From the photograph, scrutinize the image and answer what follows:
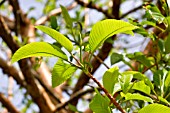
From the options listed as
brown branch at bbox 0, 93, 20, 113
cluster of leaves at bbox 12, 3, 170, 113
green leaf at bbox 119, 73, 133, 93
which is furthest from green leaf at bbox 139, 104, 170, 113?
brown branch at bbox 0, 93, 20, 113

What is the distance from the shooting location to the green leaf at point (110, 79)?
23.8 inches

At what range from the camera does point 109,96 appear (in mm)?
558

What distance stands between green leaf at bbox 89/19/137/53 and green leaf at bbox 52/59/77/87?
68 millimetres

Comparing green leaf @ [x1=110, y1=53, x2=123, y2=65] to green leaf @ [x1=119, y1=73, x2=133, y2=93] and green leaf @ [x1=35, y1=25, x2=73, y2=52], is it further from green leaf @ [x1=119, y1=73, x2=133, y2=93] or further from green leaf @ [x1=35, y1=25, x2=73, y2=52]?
green leaf @ [x1=35, y1=25, x2=73, y2=52]

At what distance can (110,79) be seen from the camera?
0.61 meters

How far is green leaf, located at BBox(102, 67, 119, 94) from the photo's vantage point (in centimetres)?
61

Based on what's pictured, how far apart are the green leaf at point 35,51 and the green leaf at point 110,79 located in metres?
0.12

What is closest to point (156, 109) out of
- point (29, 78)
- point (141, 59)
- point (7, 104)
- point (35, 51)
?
point (35, 51)

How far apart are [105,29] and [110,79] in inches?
5.0

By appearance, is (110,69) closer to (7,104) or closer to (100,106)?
(100,106)

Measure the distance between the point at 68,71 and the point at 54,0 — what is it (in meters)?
2.14

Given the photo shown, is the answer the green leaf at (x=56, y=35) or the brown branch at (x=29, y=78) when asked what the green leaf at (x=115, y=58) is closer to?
the green leaf at (x=56, y=35)

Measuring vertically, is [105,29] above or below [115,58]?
above

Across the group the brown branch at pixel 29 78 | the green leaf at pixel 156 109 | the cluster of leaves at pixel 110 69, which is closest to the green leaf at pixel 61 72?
the cluster of leaves at pixel 110 69
